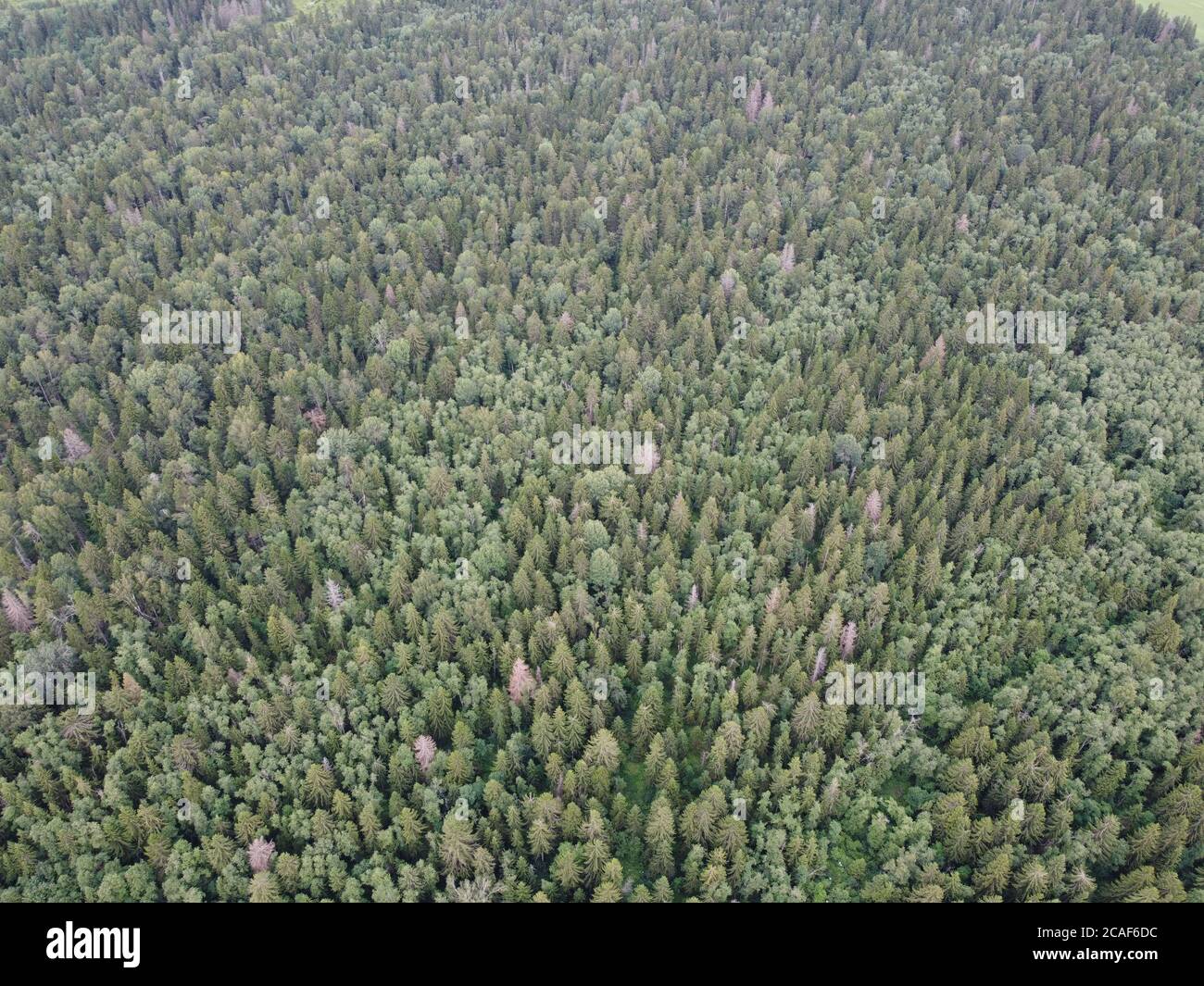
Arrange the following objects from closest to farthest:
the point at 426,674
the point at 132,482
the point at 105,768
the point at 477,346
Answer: the point at 105,768, the point at 426,674, the point at 132,482, the point at 477,346

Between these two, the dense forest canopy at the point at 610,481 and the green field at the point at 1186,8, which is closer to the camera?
the dense forest canopy at the point at 610,481

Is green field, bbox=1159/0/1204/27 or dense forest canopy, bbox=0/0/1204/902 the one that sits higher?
green field, bbox=1159/0/1204/27

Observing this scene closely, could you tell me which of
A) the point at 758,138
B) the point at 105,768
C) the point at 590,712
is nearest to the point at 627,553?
the point at 590,712

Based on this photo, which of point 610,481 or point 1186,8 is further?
point 1186,8

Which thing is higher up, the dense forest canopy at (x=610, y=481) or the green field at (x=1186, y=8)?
the green field at (x=1186, y=8)

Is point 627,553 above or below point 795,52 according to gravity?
below

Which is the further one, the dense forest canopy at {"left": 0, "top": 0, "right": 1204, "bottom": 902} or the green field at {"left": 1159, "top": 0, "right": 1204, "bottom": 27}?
the green field at {"left": 1159, "top": 0, "right": 1204, "bottom": 27}

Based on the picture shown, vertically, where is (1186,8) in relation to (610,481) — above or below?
above

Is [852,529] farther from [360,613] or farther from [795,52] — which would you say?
[795,52]
